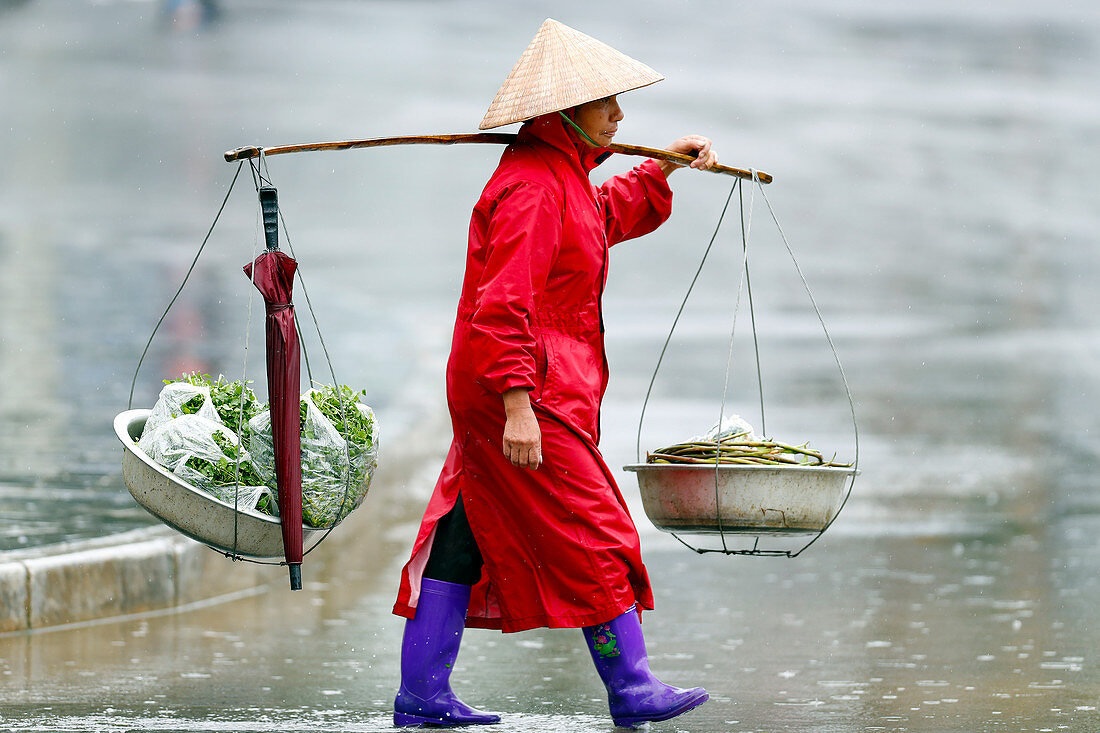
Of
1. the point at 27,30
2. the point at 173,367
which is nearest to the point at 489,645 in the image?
the point at 173,367

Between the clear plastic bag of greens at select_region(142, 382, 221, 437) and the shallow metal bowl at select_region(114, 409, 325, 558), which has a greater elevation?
the clear plastic bag of greens at select_region(142, 382, 221, 437)

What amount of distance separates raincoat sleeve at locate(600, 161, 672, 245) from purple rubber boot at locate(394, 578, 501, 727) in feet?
3.23

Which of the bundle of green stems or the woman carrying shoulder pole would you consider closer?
the woman carrying shoulder pole

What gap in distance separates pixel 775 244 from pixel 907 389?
8105 mm

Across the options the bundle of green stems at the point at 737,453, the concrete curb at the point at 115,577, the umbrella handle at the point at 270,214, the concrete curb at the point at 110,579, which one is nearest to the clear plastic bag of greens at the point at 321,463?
the umbrella handle at the point at 270,214

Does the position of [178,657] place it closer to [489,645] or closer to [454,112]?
[489,645]

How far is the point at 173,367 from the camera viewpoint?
1152 cm

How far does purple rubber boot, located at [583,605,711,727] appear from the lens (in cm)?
357

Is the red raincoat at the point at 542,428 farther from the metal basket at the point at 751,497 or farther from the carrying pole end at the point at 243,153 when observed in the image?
the carrying pole end at the point at 243,153

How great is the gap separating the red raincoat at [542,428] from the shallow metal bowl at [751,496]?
16 cm

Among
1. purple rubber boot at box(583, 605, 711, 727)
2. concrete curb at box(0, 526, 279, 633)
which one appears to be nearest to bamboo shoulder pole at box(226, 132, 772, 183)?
purple rubber boot at box(583, 605, 711, 727)

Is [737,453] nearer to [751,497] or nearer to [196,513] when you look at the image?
[751,497]

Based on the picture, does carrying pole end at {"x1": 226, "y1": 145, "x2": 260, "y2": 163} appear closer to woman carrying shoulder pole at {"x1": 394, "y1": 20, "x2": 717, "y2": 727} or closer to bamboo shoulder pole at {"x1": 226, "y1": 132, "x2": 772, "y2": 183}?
bamboo shoulder pole at {"x1": 226, "y1": 132, "x2": 772, "y2": 183}

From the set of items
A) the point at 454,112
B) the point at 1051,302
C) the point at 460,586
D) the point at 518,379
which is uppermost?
the point at 454,112
